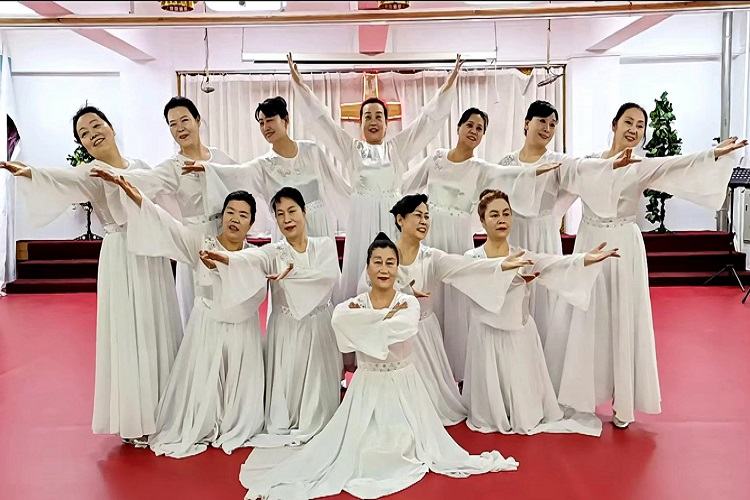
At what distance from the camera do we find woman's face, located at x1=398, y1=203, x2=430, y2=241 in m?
3.95

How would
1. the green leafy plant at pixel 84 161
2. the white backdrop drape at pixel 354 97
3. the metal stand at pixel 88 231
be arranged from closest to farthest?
the green leafy plant at pixel 84 161 → the metal stand at pixel 88 231 → the white backdrop drape at pixel 354 97

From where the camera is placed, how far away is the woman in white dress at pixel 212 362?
3891 millimetres

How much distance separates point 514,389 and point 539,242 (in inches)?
42.0

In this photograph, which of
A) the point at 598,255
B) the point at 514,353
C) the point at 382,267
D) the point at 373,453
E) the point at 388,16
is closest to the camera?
the point at 373,453

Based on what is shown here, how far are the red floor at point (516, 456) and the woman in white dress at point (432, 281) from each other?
24cm

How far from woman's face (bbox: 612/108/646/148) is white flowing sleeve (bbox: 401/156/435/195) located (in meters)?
1.29

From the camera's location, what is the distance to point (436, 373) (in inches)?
168

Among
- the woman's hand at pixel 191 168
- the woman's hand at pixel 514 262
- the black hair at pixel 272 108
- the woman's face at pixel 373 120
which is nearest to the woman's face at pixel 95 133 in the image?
the woman's hand at pixel 191 168

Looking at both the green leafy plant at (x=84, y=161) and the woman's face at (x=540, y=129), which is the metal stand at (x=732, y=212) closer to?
the woman's face at (x=540, y=129)

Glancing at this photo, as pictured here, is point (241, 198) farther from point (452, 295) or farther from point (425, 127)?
point (452, 295)

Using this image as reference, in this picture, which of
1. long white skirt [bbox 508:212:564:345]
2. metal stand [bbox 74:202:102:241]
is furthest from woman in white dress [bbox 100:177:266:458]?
metal stand [bbox 74:202:102:241]

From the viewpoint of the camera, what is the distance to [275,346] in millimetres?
4125

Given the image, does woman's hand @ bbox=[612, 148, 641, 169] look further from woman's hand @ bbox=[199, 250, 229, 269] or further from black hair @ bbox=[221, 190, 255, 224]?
woman's hand @ bbox=[199, 250, 229, 269]

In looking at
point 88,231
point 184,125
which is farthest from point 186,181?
point 88,231
